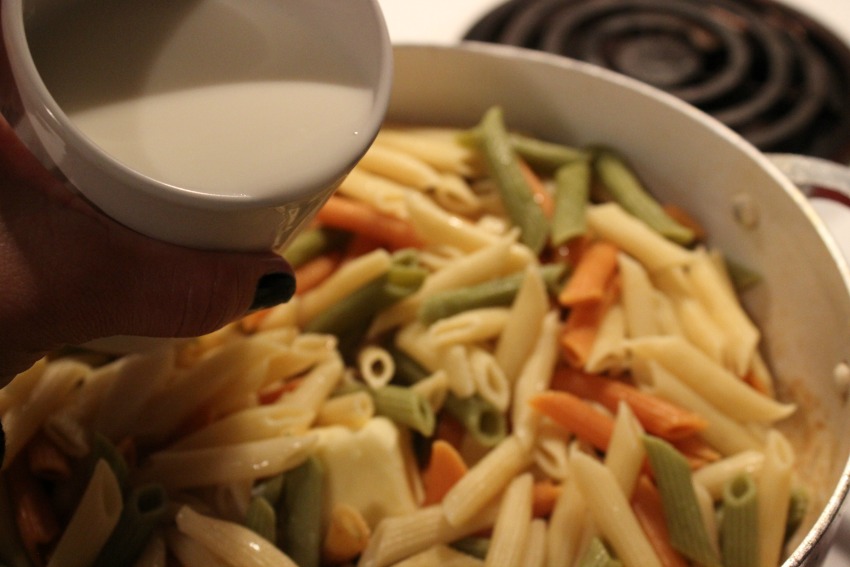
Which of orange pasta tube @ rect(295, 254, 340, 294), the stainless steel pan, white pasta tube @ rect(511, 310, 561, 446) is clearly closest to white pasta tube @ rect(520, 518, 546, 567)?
white pasta tube @ rect(511, 310, 561, 446)

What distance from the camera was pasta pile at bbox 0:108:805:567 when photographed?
1.15 m

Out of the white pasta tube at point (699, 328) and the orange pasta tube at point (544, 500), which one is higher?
the white pasta tube at point (699, 328)

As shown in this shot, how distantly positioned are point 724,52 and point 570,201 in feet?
2.29

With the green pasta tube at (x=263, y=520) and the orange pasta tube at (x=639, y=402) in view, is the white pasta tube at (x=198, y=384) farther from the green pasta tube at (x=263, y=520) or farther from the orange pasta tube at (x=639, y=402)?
the orange pasta tube at (x=639, y=402)

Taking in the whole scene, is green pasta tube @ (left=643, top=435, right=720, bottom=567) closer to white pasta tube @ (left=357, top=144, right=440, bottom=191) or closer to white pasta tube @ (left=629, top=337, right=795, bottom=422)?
white pasta tube @ (left=629, top=337, right=795, bottom=422)

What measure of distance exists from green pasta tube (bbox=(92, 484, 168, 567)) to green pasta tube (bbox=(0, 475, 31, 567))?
91 millimetres

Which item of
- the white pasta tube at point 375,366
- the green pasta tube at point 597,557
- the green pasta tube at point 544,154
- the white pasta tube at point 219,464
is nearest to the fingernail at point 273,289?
the white pasta tube at point 219,464

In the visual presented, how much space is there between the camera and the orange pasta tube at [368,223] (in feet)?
4.88

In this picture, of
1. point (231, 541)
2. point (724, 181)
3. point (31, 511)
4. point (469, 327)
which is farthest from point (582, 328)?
point (31, 511)

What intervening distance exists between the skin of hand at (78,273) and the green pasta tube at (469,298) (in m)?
0.56

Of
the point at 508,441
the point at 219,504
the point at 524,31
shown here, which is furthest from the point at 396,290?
the point at 524,31

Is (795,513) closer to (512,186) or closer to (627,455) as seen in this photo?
(627,455)

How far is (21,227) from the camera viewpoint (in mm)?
793

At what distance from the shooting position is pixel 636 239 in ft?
4.86
